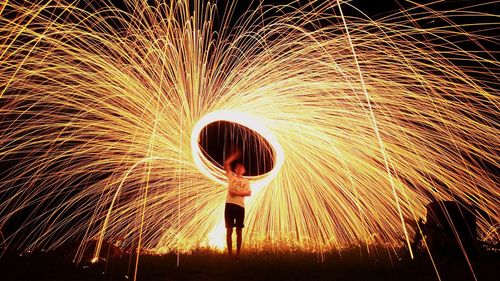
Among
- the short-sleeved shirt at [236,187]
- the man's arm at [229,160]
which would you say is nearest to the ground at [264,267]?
the short-sleeved shirt at [236,187]

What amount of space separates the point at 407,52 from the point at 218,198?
4.82m

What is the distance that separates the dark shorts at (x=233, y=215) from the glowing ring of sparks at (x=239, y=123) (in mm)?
1721

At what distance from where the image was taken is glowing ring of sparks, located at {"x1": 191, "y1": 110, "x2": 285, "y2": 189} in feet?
32.9

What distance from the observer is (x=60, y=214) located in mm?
15125

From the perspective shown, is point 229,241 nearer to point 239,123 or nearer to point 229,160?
point 229,160

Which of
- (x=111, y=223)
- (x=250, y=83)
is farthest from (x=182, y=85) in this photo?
(x=111, y=223)

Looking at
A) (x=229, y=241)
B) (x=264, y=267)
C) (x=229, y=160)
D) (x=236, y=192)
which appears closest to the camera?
(x=264, y=267)

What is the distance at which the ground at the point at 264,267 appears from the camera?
6523mm

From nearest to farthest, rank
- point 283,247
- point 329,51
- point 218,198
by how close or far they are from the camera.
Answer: point 283,247 → point 329,51 → point 218,198

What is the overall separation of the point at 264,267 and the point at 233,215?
5.59 feet

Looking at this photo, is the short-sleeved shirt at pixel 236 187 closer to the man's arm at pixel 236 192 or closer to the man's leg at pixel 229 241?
the man's arm at pixel 236 192

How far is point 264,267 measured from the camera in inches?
277

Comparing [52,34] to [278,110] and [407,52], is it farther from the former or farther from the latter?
[407,52]

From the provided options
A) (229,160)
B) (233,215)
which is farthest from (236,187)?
(229,160)
